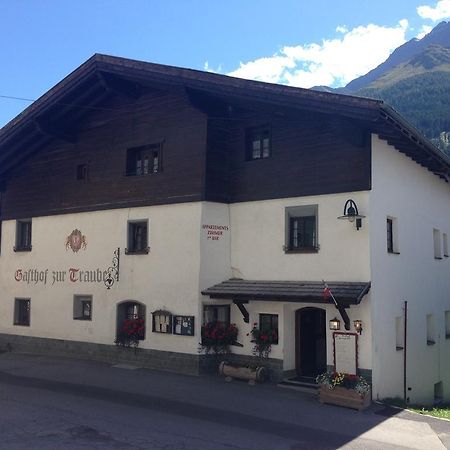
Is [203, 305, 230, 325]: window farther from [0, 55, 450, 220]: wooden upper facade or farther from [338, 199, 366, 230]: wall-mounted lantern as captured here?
[338, 199, 366, 230]: wall-mounted lantern

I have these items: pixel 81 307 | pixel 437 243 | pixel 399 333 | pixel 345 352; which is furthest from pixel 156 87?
pixel 437 243

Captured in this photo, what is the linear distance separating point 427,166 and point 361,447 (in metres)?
10.8

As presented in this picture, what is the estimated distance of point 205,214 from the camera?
662 inches

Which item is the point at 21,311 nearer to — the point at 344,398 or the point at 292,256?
the point at 292,256

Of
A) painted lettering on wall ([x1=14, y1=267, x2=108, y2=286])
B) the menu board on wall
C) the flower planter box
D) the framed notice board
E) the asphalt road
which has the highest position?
painted lettering on wall ([x1=14, y1=267, x2=108, y2=286])

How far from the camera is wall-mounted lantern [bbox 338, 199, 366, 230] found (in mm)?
14288

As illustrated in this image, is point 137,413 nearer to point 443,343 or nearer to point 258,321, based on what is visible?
point 258,321

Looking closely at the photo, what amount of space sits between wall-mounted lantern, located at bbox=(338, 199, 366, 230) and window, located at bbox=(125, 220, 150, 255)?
266 inches

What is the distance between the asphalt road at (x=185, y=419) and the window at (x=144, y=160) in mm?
6603

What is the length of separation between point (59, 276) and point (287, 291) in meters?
9.64

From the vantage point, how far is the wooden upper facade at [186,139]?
14.9m

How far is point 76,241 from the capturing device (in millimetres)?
20250

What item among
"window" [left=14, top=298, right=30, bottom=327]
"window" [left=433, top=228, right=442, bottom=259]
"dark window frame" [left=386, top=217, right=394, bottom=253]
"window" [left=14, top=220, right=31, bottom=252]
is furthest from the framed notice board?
"window" [left=433, top=228, right=442, bottom=259]

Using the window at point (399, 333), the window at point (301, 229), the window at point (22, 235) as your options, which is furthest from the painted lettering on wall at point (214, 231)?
the window at point (22, 235)
